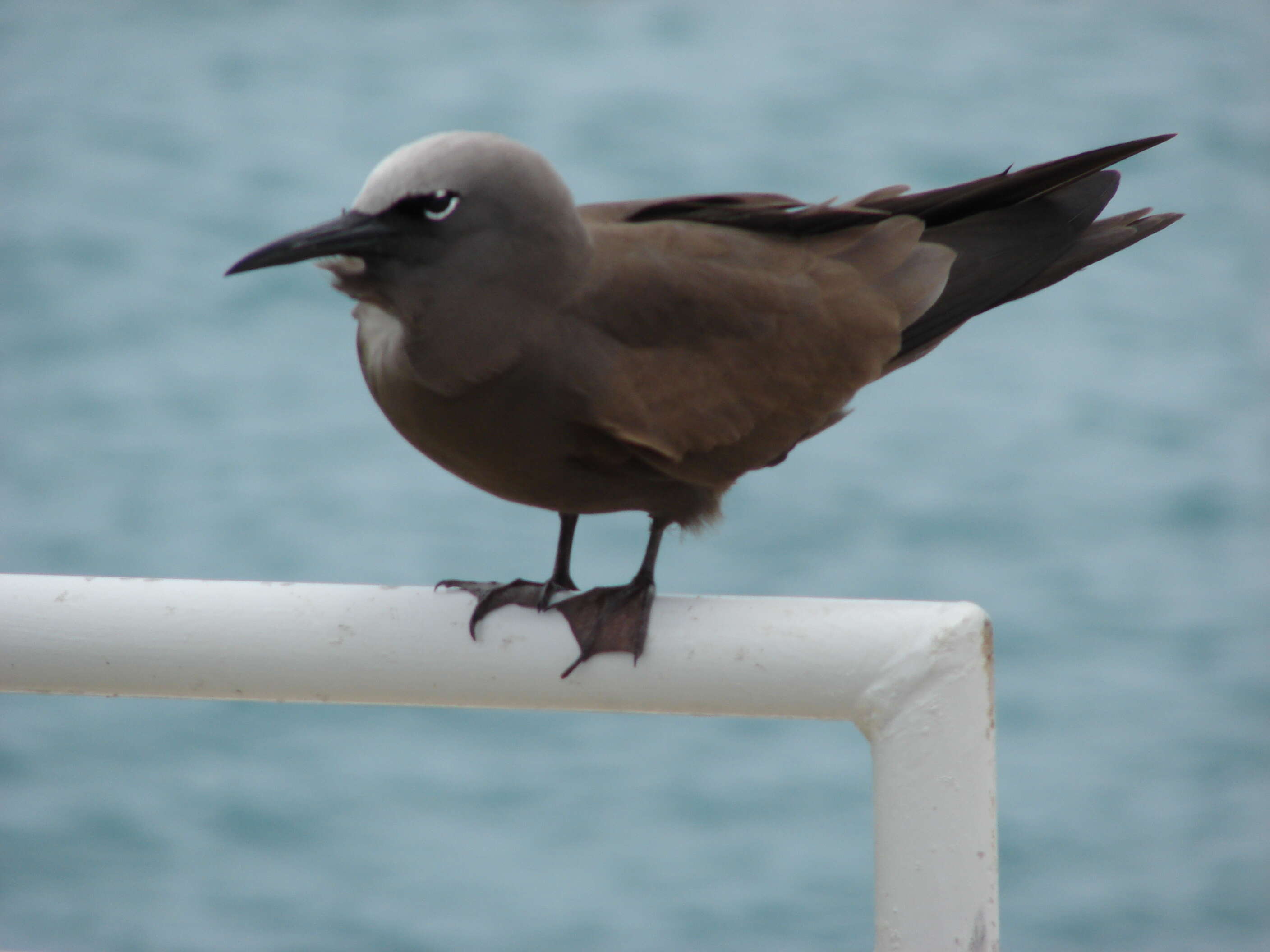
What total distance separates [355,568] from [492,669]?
111 inches

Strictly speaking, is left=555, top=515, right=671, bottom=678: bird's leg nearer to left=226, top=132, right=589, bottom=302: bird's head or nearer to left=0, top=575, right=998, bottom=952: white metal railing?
left=0, top=575, right=998, bottom=952: white metal railing

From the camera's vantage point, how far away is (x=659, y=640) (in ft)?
2.78

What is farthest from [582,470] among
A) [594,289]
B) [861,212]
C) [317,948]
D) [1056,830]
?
[1056,830]

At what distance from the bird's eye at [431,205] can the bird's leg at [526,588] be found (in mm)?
217

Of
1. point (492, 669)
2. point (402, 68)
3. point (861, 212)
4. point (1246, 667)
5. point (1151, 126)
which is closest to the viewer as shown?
point (492, 669)

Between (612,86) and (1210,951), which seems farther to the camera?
(612,86)

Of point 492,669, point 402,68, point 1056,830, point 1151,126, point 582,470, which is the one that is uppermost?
point 402,68

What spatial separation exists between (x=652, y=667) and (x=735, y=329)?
291 millimetres

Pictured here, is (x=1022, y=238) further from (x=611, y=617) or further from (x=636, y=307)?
(x=611, y=617)

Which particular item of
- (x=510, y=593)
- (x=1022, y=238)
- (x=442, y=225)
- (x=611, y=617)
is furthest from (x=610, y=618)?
(x=1022, y=238)

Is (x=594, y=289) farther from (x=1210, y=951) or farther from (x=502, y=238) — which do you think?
(x=1210, y=951)

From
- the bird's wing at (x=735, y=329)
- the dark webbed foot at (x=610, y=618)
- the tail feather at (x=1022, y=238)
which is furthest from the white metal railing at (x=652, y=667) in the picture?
the tail feather at (x=1022, y=238)

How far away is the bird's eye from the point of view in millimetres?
820

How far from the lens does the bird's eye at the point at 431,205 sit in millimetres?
820
